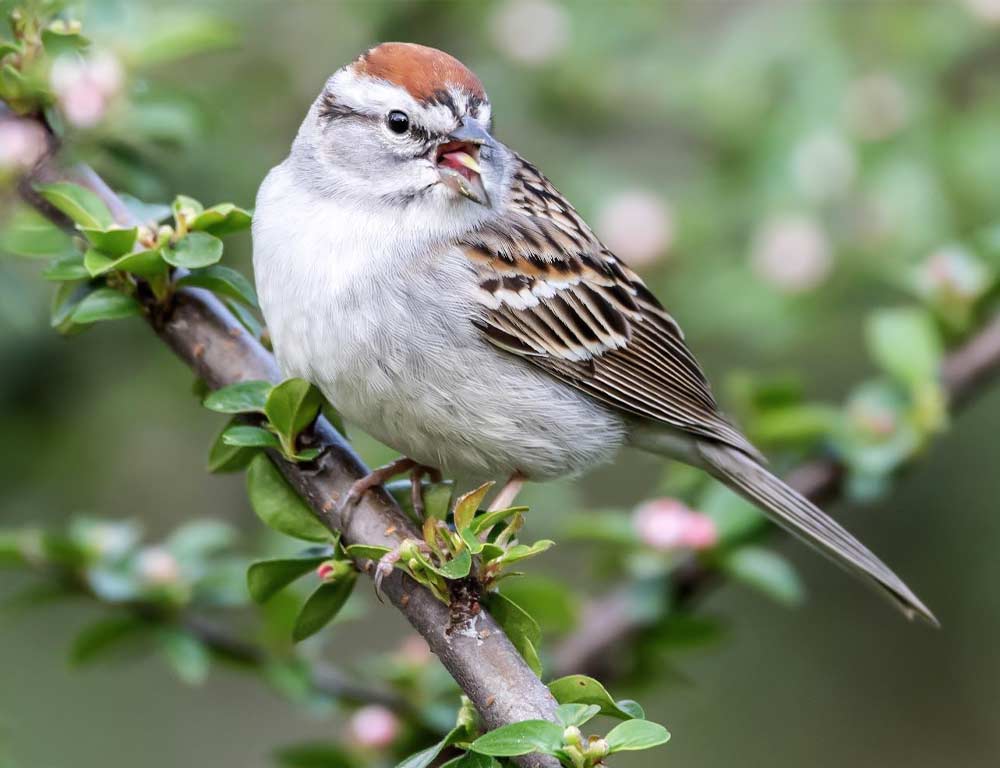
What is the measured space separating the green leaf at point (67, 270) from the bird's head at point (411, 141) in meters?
0.64

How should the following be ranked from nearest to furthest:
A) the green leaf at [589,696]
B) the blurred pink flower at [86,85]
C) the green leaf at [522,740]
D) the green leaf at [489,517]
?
1. the green leaf at [522,740]
2. the green leaf at [589,696]
3. the green leaf at [489,517]
4. the blurred pink flower at [86,85]

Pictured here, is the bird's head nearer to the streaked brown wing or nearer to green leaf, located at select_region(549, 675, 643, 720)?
the streaked brown wing

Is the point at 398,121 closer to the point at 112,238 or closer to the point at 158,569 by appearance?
the point at 112,238

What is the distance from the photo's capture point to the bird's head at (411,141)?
2197 millimetres

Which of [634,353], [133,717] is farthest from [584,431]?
[133,717]

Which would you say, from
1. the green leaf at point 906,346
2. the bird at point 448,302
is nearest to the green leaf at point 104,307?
the bird at point 448,302

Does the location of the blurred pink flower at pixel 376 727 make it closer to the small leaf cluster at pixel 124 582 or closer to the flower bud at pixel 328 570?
the small leaf cluster at pixel 124 582

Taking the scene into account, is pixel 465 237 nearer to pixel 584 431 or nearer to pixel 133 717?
pixel 584 431

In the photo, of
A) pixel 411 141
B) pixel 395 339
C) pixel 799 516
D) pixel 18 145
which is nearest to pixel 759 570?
pixel 799 516

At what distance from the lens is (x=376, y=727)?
93.4 inches

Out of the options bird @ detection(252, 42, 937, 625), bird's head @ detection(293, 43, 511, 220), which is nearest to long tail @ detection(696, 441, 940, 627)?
bird @ detection(252, 42, 937, 625)

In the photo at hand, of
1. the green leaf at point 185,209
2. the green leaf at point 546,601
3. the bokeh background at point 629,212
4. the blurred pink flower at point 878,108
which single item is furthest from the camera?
the blurred pink flower at point 878,108

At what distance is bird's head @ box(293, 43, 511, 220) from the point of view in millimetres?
2197

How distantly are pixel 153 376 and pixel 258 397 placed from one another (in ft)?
4.82
